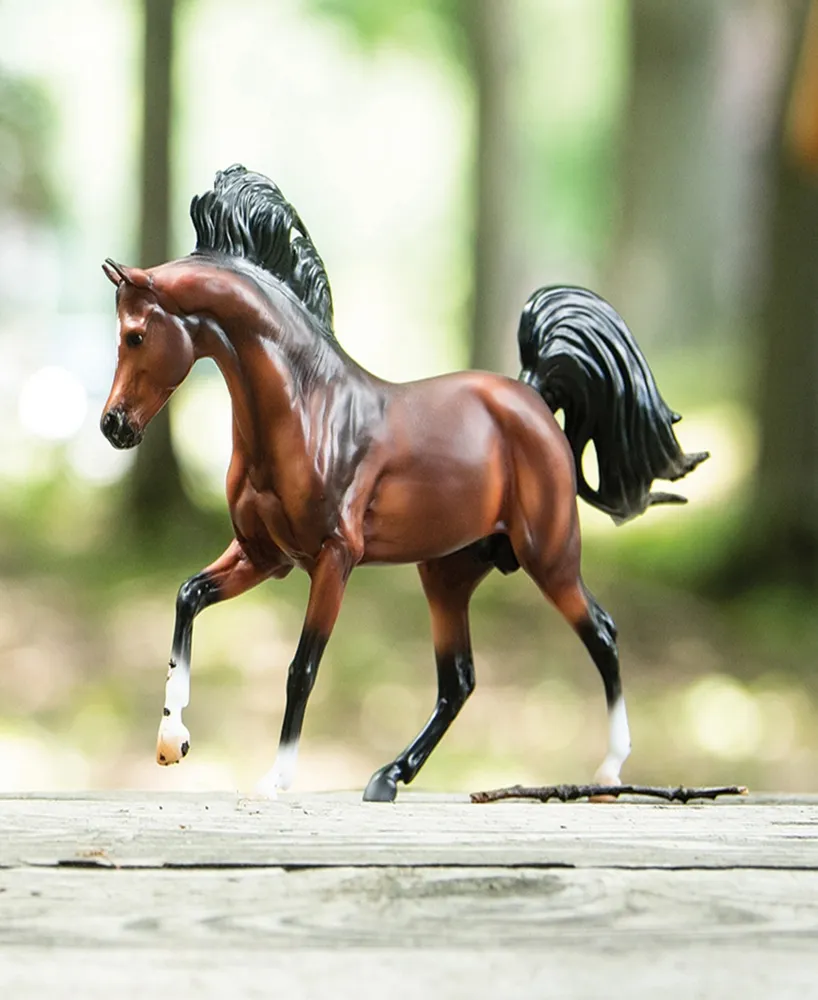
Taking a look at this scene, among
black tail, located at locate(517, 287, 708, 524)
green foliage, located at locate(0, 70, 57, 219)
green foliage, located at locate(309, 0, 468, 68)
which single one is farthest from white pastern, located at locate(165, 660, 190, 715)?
green foliage, located at locate(309, 0, 468, 68)

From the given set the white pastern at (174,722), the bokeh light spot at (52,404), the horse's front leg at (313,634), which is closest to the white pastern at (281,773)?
the horse's front leg at (313,634)

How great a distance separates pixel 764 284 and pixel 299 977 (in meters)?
4.48

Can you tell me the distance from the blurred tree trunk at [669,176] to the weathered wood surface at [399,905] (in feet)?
22.4

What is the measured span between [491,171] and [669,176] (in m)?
2.59

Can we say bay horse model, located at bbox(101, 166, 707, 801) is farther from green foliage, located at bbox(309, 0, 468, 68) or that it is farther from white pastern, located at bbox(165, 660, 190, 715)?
Answer: green foliage, located at bbox(309, 0, 468, 68)

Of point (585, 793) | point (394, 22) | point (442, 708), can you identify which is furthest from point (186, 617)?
point (394, 22)

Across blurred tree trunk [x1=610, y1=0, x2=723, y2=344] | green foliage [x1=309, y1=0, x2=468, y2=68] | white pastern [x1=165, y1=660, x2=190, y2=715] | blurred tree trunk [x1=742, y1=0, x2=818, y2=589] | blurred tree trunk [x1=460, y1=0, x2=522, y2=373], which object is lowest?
white pastern [x1=165, y1=660, x2=190, y2=715]

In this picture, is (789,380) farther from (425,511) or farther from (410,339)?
(410,339)

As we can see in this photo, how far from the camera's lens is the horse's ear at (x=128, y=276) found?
73.1 inches

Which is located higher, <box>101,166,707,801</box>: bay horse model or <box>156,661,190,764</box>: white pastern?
<box>101,166,707,801</box>: bay horse model

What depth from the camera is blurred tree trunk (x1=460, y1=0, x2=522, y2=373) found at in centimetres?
693

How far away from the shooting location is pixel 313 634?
6.45 ft

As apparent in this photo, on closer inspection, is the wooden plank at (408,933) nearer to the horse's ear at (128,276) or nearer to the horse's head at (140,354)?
the horse's head at (140,354)

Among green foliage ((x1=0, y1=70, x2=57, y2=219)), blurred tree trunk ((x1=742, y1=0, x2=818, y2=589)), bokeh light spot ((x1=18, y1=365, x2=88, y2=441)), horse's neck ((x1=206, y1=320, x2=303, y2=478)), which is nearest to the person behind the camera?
horse's neck ((x1=206, y1=320, x2=303, y2=478))
